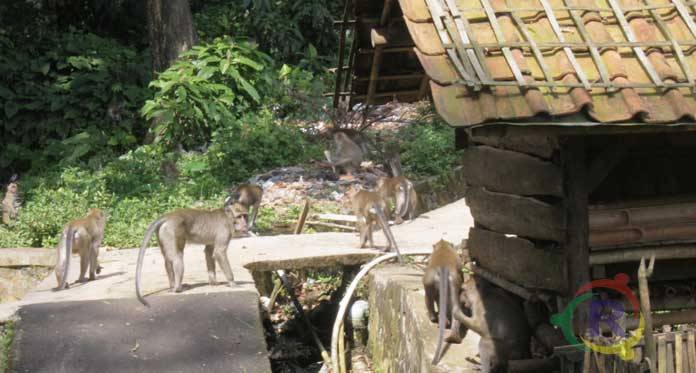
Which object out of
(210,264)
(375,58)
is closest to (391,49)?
(375,58)

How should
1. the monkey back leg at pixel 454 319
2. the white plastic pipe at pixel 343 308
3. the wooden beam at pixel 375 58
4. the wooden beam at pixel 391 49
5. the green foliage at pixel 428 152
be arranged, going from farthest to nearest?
the green foliage at pixel 428 152 → the white plastic pipe at pixel 343 308 → the wooden beam at pixel 391 49 → the wooden beam at pixel 375 58 → the monkey back leg at pixel 454 319

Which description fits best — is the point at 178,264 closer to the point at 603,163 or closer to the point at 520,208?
the point at 520,208

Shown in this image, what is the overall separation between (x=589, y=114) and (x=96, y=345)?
17.3 ft

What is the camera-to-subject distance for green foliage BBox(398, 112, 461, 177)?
57.2 feet

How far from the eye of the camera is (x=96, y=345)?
856cm

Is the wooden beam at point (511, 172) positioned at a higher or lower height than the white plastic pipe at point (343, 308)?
higher

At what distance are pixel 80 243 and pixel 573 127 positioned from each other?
6.39 m

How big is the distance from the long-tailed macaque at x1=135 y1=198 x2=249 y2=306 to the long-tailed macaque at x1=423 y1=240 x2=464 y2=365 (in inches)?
114

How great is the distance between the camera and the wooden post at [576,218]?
5.94 meters

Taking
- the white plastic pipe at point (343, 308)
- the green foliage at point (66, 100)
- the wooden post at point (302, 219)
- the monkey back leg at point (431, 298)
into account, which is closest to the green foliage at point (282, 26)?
the green foliage at point (66, 100)

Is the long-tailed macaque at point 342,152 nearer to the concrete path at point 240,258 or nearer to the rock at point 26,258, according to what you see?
the concrete path at point 240,258

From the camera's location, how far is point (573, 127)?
17.2ft

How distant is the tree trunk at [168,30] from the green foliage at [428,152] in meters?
5.00

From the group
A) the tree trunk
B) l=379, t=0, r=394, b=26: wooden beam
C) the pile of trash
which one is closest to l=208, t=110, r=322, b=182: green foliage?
the pile of trash
